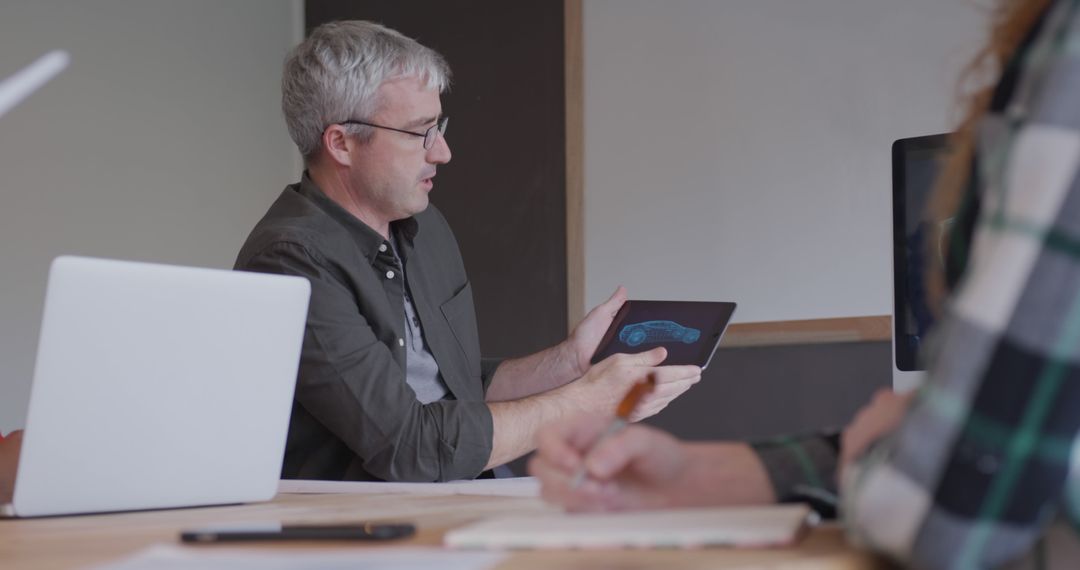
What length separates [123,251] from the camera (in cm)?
378

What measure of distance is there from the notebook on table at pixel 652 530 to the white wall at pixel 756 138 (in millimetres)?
2244

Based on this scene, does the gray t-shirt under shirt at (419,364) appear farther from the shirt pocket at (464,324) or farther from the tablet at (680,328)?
the tablet at (680,328)

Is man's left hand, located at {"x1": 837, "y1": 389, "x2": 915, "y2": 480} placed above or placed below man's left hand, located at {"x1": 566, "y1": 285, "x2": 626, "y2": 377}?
above

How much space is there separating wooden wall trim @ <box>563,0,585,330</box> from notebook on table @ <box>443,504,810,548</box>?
2.78 m

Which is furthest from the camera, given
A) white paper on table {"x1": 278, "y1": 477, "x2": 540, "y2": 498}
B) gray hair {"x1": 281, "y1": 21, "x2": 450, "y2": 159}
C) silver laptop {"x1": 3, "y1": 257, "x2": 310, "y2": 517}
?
gray hair {"x1": 281, "y1": 21, "x2": 450, "y2": 159}

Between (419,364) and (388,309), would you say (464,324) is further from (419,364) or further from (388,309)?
(388,309)

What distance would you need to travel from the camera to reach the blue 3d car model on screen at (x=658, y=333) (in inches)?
84.5

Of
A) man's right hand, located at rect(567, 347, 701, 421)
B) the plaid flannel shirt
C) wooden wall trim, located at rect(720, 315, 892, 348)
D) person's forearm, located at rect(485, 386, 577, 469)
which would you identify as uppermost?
the plaid flannel shirt

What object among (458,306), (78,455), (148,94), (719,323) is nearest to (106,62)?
(148,94)

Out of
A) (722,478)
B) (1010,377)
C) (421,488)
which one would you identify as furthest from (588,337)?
(1010,377)

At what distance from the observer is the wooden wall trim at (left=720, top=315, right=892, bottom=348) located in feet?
10.3

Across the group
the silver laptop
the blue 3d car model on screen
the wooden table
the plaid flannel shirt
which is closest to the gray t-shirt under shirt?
the blue 3d car model on screen

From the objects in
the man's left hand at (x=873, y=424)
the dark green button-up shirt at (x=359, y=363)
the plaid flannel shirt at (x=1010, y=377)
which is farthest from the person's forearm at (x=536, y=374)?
the plaid flannel shirt at (x=1010, y=377)

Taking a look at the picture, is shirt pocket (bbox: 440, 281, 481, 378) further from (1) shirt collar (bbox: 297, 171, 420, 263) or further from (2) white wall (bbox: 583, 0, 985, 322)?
(2) white wall (bbox: 583, 0, 985, 322)
